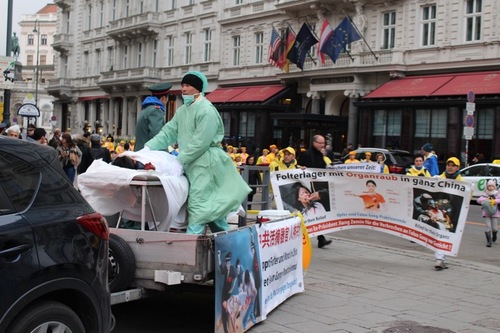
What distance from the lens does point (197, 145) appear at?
6.37m

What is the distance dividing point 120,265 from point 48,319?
1602mm

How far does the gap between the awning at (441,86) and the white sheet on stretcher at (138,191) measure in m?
23.3

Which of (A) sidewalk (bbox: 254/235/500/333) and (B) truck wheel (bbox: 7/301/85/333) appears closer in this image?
(B) truck wheel (bbox: 7/301/85/333)

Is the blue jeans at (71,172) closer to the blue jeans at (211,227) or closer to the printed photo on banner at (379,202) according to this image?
the printed photo on banner at (379,202)

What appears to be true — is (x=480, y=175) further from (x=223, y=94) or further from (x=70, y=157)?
(x=223, y=94)

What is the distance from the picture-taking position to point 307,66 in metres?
37.0

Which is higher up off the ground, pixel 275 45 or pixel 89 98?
pixel 275 45

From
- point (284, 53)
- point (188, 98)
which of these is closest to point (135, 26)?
point (284, 53)

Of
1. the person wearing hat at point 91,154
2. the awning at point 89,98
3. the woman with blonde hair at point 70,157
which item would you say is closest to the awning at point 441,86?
the person wearing hat at point 91,154

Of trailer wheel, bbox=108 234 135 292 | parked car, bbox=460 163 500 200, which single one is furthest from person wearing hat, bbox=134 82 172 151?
parked car, bbox=460 163 500 200

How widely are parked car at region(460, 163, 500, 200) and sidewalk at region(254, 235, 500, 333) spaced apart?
12382 millimetres

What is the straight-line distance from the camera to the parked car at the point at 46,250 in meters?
3.96

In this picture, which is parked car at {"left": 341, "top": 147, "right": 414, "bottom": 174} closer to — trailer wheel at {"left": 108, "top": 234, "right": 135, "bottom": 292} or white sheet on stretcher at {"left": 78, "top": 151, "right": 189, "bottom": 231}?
white sheet on stretcher at {"left": 78, "top": 151, "right": 189, "bottom": 231}

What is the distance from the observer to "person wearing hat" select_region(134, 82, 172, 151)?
776cm
